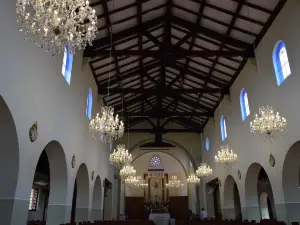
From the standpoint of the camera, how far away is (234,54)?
11648mm

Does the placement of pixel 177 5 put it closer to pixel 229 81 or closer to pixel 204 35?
pixel 204 35

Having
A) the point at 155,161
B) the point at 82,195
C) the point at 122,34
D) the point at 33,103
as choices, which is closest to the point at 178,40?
the point at 122,34

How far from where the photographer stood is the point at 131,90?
14867 mm

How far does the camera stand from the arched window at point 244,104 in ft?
42.3

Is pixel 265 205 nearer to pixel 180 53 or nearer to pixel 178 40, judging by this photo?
pixel 178 40

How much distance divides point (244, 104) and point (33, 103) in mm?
10489

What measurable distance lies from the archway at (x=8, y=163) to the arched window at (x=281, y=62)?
9.03m

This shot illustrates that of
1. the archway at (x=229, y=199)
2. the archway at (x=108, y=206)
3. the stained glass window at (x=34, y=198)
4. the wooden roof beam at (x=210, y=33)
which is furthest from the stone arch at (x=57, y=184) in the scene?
the archway at (x=229, y=199)

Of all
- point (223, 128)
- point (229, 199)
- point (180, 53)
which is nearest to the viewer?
point (180, 53)

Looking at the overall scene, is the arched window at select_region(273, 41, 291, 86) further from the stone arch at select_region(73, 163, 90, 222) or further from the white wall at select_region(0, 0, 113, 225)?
the stone arch at select_region(73, 163, 90, 222)

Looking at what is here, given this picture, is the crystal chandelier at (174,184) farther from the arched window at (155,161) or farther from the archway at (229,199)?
the archway at (229,199)

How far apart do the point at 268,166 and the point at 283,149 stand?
1.51 m

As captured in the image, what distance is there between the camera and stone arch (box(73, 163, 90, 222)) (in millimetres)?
12695

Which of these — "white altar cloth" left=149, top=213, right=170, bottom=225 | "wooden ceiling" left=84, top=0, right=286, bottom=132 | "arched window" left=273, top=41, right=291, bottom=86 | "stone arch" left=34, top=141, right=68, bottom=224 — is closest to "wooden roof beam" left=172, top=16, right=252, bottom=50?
"wooden ceiling" left=84, top=0, right=286, bottom=132
